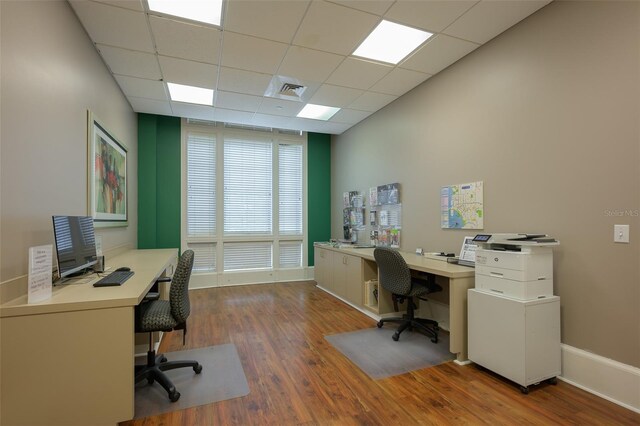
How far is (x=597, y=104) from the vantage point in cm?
219

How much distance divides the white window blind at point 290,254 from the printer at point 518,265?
165 inches

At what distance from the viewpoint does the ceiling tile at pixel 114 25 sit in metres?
2.44

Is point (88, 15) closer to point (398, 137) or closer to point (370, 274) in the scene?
point (398, 137)

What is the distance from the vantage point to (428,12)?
2510mm

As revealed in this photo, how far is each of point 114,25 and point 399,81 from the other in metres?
3.00

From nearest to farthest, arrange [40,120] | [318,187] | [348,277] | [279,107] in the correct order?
[40,120], [348,277], [279,107], [318,187]

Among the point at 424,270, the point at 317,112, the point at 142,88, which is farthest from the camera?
the point at 317,112

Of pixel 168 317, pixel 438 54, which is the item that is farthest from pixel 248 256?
pixel 438 54

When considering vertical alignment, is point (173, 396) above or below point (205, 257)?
below

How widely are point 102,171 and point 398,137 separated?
3642 mm

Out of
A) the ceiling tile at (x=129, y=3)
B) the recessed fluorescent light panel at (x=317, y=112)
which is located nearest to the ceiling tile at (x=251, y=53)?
the ceiling tile at (x=129, y=3)

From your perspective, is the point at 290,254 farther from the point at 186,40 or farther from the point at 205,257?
the point at 186,40

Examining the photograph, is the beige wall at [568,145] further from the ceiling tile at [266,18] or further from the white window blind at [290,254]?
the white window blind at [290,254]

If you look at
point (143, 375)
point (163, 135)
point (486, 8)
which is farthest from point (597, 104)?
point (163, 135)
